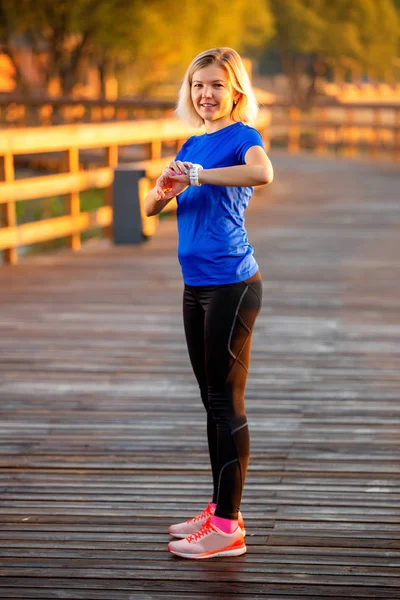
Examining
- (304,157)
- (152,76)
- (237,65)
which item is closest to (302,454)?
(237,65)

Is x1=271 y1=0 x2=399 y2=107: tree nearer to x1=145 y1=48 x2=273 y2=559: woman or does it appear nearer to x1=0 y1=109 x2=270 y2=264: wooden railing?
x1=0 y1=109 x2=270 y2=264: wooden railing

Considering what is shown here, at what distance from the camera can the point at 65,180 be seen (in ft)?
35.6

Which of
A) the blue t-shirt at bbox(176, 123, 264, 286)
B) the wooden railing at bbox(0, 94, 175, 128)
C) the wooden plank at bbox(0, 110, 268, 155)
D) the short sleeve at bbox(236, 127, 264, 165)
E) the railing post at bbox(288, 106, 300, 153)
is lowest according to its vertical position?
the railing post at bbox(288, 106, 300, 153)

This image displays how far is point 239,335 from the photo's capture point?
3586mm

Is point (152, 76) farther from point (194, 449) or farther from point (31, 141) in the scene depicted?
point (194, 449)

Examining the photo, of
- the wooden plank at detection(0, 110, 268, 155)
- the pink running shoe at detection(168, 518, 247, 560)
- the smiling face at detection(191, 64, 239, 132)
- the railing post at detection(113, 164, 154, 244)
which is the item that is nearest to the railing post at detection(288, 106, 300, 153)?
the wooden plank at detection(0, 110, 268, 155)

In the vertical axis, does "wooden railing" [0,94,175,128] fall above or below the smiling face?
below

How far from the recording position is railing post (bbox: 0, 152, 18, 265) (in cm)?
984

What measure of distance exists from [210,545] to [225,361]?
0.59 meters

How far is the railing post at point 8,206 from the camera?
984cm

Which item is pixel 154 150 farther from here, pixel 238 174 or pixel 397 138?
pixel 397 138

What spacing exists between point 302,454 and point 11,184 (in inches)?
230

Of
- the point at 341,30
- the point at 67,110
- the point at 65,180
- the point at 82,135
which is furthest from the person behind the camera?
the point at 341,30

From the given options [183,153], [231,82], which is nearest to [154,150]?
[183,153]
